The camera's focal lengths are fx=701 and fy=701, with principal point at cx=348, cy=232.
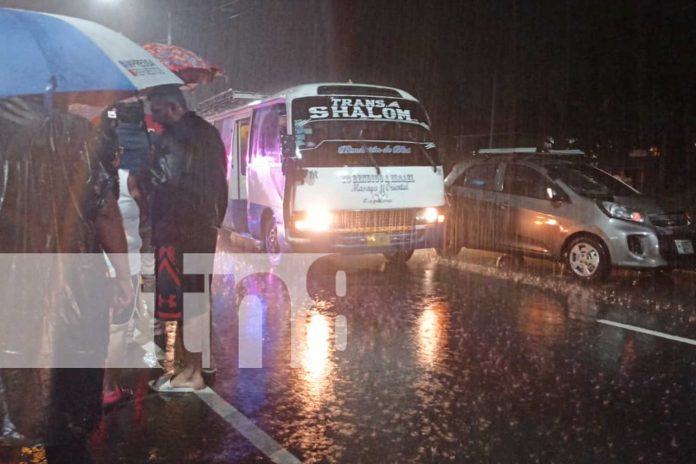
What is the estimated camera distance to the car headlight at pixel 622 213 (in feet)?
30.0

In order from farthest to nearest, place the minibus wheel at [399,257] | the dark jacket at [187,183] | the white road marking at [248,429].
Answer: the minibus wheel at [399,257]
the dark jacket at [187,183]
the white road marking at [248,429]

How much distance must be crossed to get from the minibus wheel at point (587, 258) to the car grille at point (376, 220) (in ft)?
7.22

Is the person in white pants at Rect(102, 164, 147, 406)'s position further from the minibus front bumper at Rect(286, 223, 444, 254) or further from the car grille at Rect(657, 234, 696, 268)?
the car grille at Rect(657, 234, 696, 268)

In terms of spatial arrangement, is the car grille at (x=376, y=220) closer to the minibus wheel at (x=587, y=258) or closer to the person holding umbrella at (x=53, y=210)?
the minibus wheel at (x=587, y=258)

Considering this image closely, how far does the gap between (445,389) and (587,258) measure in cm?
509

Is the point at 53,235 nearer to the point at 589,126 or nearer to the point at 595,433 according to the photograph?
the point at 595,433

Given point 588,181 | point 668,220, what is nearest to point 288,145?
point 588,181

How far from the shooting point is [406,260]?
10625 millimetres

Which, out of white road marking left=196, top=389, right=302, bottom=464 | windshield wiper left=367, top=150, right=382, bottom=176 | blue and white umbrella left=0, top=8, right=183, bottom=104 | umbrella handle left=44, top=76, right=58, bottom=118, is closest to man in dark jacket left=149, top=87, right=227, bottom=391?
blue and white umbrella left=0, top=8, right=183, bottom=104

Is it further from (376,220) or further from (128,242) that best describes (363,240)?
(128,242)

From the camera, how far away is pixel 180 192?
441 cm

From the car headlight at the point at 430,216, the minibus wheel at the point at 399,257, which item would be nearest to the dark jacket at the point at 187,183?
the car headlight at the point at 430,216

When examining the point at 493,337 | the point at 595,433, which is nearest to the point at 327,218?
the point at 493,337

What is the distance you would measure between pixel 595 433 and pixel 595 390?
833 mm
